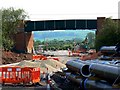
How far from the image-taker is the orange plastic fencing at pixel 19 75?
21.2m

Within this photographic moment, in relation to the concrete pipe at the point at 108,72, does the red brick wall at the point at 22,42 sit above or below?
below

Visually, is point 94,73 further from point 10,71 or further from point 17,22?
point 17,22

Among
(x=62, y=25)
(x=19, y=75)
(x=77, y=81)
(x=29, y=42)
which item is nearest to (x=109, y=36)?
(x=19, y=75)

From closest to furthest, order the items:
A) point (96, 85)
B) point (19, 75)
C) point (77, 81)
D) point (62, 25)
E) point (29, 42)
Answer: point (96, 85)
point (77, 81)
point (19, 75)
point (62, 25)
point (29, 42)

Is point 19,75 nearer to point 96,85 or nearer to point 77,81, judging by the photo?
point 77,81

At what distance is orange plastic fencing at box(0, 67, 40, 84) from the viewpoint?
21.2 m

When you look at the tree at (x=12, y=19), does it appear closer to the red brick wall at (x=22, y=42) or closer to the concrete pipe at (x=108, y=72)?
the red brick wall at (x=22, y=42)

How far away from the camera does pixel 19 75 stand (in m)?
21.7

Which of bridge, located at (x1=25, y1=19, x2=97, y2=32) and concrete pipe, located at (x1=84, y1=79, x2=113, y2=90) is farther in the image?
bridge, located at (x1=25, y1=19, x2=97, y2=32)

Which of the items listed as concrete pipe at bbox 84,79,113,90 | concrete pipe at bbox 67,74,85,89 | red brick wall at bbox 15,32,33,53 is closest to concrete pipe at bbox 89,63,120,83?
concrete pipe at bbox 84,79,113,90

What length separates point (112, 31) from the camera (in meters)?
44.5

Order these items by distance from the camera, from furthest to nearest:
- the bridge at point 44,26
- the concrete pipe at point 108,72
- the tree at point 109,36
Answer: the bridge at point 44,26 < the tree at point 109,36 < the concrete pipe at point 108,72

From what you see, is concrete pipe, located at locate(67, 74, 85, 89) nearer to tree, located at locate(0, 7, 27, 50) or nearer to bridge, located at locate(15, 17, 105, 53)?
bridge, located at locate(15, 17, 105, 53)

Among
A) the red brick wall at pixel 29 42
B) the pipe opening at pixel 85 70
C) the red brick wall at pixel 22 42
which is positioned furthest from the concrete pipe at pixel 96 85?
the red brick wall at pixel 29 42
